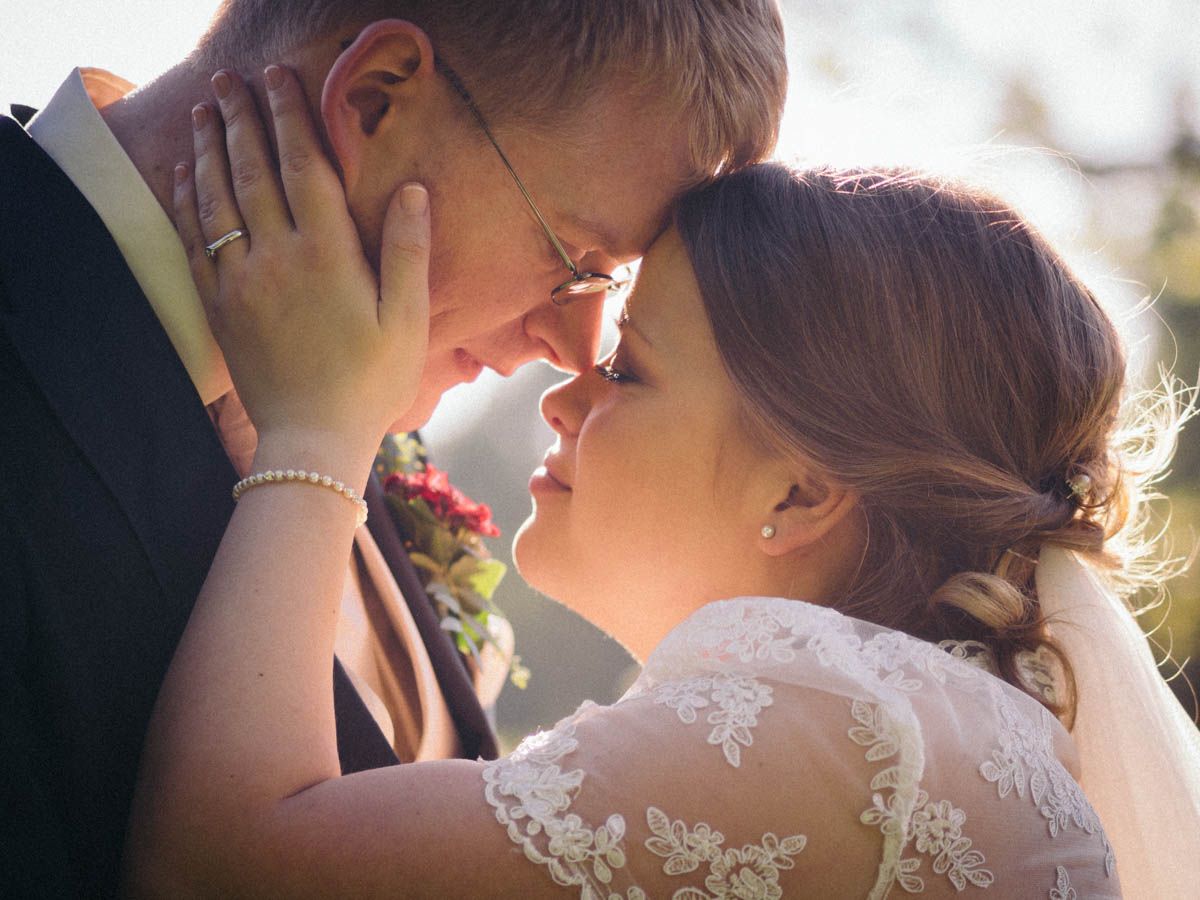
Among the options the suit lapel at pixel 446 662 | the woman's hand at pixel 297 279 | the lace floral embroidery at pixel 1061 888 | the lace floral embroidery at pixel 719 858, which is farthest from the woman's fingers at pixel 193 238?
the lace floral embroidery at pixel 1061 888

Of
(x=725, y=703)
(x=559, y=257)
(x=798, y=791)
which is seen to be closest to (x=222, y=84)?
(x=559, y=257)

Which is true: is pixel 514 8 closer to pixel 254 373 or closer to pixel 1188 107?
pixel 254 373

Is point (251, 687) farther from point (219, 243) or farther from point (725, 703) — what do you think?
point (219, 243)

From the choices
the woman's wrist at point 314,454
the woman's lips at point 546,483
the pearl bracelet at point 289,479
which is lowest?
the pearl bracelet at point 289,479

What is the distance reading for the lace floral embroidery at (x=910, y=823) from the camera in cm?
202

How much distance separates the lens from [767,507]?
2.88 meters

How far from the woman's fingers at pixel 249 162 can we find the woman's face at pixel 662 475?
93 centimetres

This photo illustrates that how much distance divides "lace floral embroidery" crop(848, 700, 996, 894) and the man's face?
4.82 ft

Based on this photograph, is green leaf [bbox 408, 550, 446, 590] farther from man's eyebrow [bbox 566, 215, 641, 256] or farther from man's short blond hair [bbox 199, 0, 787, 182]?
man's short blond hair [bbox 199, 0, 787, 182]

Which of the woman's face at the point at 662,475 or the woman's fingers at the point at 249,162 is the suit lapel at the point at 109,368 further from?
the woman's face at the point at 662,475

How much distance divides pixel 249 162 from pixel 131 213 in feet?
0.92

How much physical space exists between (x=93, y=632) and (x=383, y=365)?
787mm

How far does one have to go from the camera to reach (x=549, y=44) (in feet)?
9.00

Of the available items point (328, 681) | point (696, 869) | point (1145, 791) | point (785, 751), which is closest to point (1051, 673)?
point (1145, 791)
